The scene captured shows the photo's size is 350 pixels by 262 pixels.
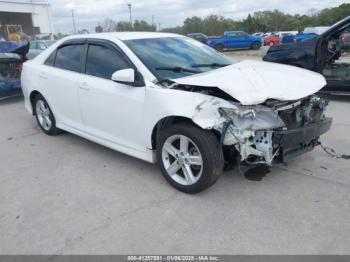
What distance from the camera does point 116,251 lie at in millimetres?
2748

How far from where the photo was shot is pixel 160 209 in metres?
3.33

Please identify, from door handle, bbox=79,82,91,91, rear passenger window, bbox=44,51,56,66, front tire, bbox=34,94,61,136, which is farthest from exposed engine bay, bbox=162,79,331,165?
front tire, bbox=34,94,61,136

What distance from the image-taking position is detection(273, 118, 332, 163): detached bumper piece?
323 centimetres

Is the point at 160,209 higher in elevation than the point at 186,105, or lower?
lower

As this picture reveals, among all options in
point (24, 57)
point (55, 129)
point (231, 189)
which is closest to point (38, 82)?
point (55, 129)

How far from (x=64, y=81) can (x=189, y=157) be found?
236 centimetres

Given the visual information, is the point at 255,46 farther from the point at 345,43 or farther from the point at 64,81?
the point at 64,81

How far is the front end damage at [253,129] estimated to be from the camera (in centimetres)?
317

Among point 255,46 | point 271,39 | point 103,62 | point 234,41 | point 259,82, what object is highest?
point 103,62

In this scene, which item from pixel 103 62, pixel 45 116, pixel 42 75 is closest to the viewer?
pixel 103 62

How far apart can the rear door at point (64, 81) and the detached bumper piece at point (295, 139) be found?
9.00ft

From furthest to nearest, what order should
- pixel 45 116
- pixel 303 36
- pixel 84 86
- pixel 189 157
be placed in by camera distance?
pixel 303 36
pixel 45 116
pixel 84 86
pixel 189 157

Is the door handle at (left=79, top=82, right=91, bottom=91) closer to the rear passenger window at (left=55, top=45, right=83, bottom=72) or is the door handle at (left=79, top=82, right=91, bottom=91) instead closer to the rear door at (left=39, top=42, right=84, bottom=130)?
the rear door at (left=39, top=42, right=84, bottom=130)

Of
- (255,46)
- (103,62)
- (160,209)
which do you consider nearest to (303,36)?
(255,46)
